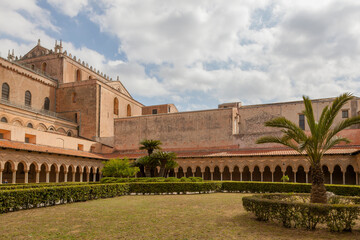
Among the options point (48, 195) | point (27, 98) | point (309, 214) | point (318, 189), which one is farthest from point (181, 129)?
point (309, 214)

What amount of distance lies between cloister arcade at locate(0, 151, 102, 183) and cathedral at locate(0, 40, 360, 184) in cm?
8

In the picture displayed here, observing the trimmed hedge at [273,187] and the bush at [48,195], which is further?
the trimmed hedge at [273,187]

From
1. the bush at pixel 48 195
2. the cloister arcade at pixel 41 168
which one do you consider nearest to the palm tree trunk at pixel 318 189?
the bush at pixel 48 195

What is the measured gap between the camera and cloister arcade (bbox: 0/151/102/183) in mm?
24859

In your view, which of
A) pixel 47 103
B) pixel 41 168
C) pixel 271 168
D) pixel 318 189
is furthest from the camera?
pixel 47 103

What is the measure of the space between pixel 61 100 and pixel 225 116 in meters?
21.3

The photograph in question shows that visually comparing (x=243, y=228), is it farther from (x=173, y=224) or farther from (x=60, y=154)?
(x=60, y=154)

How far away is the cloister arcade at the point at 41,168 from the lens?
81.6ft

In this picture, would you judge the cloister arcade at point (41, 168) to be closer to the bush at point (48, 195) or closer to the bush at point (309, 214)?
the bush at point (48, 195)

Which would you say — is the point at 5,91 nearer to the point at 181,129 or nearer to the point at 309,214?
the point at 181,129

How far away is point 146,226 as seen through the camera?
9.02 metres

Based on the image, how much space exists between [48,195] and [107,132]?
28.3m

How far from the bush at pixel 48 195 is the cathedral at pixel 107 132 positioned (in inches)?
380

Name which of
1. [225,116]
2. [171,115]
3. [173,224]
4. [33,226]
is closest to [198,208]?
[173,224]
